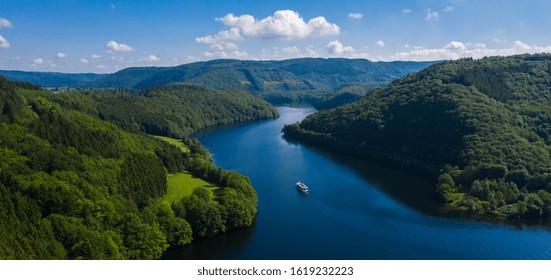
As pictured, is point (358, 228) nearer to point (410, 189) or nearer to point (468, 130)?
point (410, 189)

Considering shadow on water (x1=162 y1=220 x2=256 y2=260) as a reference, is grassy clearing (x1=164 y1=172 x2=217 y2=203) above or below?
above

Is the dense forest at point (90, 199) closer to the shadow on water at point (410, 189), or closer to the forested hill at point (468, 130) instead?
the shadow on water at point (410, 189)

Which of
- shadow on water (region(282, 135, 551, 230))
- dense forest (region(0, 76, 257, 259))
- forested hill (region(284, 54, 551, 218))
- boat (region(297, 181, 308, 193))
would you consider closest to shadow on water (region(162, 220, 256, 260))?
dense forest (region(0, 76, 257, 259))

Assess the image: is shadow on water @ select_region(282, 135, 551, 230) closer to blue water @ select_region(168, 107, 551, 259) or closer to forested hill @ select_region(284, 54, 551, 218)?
blue water @ select_region(168, 107, 551, 259)

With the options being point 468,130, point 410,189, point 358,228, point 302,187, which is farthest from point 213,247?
point 468,130

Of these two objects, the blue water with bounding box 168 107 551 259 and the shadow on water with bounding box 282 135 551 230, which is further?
the shadow on water with bounding box 282 135 551 230

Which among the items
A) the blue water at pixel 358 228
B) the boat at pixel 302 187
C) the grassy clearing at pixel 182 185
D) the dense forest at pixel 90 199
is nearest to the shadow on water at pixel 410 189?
the blue water at pixel 358 228

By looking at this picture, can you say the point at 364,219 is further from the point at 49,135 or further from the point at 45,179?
the point at 49,135
